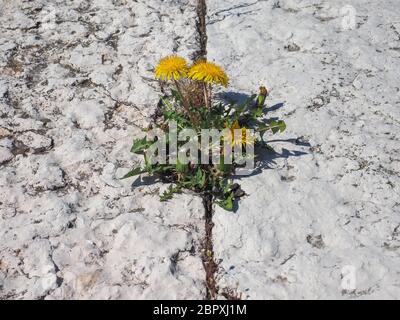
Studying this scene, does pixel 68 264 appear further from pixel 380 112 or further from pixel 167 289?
pixel 380 112

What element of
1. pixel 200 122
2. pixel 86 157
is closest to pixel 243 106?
pixel 200 122

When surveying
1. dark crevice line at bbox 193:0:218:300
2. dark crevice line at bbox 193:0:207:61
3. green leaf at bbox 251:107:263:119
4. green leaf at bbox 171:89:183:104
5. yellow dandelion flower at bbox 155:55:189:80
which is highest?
dark crevice line at bbox 193:0:207:61

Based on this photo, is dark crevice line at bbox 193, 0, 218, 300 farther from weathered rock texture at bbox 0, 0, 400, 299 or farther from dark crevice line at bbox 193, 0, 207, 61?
dark crevice line at bbox 193, 0, 207, 61

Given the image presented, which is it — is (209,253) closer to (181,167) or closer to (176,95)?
(181,167)

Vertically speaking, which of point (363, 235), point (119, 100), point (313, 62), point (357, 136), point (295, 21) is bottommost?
point (363, 235)

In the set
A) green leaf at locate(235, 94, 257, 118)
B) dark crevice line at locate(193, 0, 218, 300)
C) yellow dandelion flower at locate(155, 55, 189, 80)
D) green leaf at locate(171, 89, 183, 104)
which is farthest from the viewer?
green leaf at locate(171, 89, 183, 104)

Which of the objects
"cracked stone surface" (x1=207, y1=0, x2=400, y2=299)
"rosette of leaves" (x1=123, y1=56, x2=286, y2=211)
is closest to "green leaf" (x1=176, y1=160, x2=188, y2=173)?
"rosette of leaves" (x1=123, y1=56, x2=286, y2=211)
